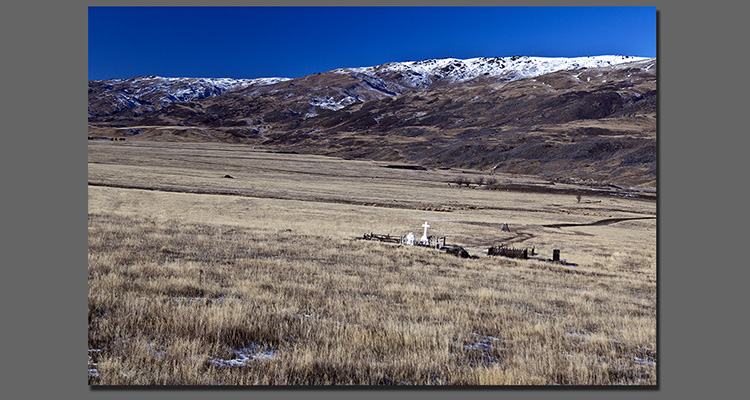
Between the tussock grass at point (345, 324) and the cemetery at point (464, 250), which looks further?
the cemetery at point (464, 250)

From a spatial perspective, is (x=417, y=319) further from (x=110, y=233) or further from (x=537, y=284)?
(x=110, y=233)

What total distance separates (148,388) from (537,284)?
9.97 metres

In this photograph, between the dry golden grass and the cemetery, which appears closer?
the dry golden grass

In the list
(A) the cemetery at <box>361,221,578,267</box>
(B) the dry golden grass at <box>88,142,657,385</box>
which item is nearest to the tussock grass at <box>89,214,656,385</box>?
(B) the dry golden grass at <box>88,142,657,385</box>

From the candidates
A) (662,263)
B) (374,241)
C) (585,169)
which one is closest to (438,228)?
(374,241)

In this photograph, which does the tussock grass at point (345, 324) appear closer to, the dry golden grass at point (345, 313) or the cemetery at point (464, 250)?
the dry golden grass at point (345, 313)

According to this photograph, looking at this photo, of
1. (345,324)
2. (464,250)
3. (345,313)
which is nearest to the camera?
(345,324)

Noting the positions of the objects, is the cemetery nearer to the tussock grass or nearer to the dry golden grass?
the dry golden grass

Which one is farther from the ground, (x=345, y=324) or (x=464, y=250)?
(x=345, y=324)

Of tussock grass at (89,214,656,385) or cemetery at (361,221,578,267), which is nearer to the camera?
tussock grass at (89,214,656,385)

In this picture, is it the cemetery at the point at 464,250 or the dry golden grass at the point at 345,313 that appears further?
the cemetery at the point at 464,250

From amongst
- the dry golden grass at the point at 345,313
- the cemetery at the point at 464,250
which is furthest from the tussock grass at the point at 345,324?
the cemetery at the point at 464,250

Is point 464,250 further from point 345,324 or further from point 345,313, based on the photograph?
point 345,324

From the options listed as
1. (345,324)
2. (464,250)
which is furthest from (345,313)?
(464,250)
